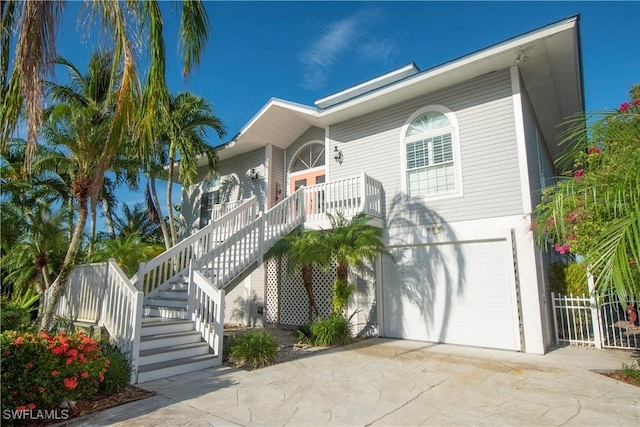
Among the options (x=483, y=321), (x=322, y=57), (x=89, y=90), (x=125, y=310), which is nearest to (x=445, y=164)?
(x=483, y=321)

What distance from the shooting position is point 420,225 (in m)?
9.09

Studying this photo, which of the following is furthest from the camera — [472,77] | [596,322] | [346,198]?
[346,198]

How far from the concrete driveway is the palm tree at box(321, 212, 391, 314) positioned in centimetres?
193

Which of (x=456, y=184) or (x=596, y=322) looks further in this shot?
(x=456, y=184)

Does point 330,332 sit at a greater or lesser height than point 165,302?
lesser

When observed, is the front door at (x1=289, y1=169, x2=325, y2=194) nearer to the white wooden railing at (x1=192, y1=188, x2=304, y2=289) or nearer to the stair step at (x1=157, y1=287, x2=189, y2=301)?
the white wooden railing at (x1=192, y1=188, x2=304, y2=289)

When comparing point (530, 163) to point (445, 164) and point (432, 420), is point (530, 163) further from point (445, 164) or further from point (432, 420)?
point (432, 420)

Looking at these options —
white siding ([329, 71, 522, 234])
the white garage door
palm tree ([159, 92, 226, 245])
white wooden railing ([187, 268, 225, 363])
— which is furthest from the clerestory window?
palm tree ([159, 92, 226, 245])

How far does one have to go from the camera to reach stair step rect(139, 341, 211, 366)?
18.9 ft

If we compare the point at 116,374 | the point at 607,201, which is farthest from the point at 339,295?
the point at 607,201

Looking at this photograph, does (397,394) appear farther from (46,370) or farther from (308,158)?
(308,158)

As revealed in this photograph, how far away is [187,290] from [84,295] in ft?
6.37

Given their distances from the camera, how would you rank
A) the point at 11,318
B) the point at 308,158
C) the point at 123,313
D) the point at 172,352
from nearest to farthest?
the point at 123,313 → the point at 172,352 → the point at 11,318 → the point at 308,158

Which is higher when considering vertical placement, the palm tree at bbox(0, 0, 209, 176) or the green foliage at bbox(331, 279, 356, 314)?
the palm tree at bbox(0, 0, 209, 176)
